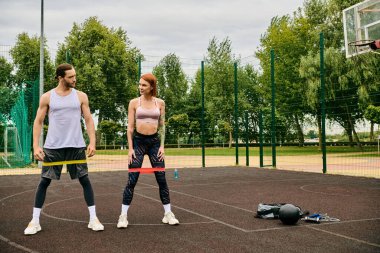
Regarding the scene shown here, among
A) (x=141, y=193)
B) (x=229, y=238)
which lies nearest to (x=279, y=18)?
(x=141, y=193)

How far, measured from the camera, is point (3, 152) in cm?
1653

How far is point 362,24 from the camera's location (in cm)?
1052

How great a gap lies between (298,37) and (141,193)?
31098 millimetres

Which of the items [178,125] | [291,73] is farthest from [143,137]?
[291,73]

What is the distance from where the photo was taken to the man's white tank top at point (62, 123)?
4582 mm

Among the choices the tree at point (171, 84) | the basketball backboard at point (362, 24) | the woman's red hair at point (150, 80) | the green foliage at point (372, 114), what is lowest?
the woman's red hair at point (150, 80)

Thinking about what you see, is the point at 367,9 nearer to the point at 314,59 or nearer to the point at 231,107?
the point at 314,59

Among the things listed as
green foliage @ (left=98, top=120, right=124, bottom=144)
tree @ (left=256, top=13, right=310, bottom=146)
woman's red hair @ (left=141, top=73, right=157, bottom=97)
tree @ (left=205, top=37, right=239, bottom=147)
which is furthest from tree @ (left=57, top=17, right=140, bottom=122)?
woman's red hair @ (left=141, top=73, right=157, bottom=97)

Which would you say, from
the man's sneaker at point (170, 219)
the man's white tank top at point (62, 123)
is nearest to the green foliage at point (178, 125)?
the man's sneaker at point (170, 219)

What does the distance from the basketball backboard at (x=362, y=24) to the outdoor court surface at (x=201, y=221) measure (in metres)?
3.63

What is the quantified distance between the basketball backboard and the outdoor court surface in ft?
11.9

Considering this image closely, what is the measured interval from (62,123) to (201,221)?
213cm

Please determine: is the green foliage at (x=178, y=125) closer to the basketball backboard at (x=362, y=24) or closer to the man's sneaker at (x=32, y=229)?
the basketball backboard at (x=362, y=24)

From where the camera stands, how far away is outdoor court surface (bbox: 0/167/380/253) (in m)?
4.04
